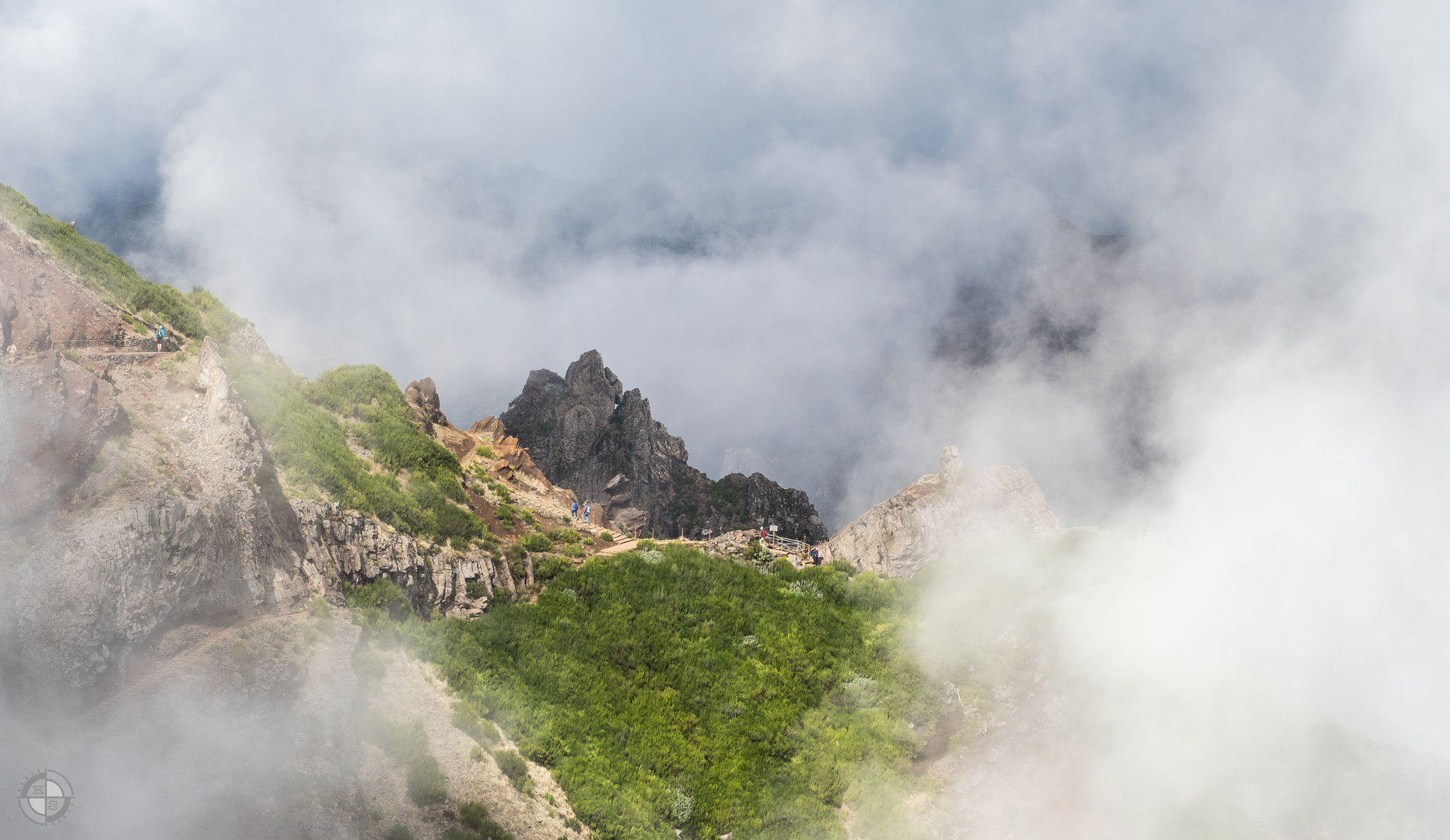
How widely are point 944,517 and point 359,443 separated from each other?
32228 millimetres

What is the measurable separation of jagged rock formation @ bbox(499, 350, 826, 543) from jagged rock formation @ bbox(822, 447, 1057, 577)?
334ft

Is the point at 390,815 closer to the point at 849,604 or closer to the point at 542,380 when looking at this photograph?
the point at 849,604

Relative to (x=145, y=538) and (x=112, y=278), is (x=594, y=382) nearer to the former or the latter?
(x=112, y=278)

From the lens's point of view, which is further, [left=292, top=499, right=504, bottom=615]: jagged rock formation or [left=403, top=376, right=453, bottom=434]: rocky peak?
[left=403, top=376, right=453, bottom=434]: rocky peak

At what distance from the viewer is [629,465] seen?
151 m

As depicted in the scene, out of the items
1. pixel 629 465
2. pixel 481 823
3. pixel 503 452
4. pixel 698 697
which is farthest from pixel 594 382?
pixel 481 823

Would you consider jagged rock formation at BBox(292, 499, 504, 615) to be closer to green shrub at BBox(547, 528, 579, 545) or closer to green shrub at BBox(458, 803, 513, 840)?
green shrub at BBox(547, 528, 579, 545)

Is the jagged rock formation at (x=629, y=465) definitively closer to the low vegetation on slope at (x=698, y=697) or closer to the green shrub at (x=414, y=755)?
the low vegetation on slope at (x=698, y=697)

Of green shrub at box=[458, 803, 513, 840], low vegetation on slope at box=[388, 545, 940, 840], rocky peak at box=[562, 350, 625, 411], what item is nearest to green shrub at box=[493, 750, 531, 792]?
low vegetation on slope at box=[388, 545, 940, 840]

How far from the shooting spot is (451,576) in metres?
25.8

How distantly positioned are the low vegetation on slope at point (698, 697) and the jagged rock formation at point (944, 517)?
Answer: 451 inches

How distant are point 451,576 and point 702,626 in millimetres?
9984

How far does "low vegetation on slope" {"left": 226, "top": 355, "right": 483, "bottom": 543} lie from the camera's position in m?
24.3

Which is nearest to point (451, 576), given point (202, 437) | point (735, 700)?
point (202, 437)
